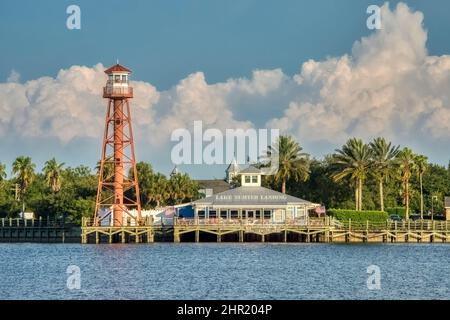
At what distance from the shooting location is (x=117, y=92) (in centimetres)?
8575

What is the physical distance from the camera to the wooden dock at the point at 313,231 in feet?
276

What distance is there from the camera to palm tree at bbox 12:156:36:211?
386 feet

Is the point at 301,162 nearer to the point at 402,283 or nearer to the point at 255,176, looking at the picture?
the point at 255,176

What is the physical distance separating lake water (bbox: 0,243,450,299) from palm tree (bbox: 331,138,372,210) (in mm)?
16531

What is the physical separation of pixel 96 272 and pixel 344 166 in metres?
47.7

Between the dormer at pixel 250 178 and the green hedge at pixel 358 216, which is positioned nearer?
the green hedge at pixel 358 216

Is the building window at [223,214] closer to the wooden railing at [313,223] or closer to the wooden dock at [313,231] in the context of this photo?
the wooden dock at [313,231]

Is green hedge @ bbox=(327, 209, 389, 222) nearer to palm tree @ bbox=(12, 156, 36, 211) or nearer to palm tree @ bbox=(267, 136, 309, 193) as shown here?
palm tree @ bbox=(267, 136, 309, 193)

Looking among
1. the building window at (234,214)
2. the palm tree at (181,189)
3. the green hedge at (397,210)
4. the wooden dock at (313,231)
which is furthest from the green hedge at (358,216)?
the palm tree at (181,189)

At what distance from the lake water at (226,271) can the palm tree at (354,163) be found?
16531 mm

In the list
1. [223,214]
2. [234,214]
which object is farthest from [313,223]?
[223,214]

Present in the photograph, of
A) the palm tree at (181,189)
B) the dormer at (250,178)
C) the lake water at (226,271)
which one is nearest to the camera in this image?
the lake water at (226,271)

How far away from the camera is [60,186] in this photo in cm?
11731

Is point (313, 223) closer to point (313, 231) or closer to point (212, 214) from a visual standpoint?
point (313, 231)
